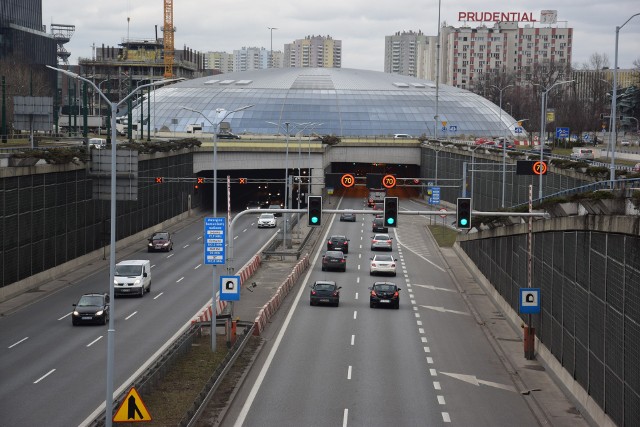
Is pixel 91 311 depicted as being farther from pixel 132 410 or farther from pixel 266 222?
pixel 266 222

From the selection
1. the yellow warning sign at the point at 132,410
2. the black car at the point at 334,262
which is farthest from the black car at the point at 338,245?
the yellow warning sign at the point at 132,410

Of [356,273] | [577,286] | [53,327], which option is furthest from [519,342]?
[356,273]

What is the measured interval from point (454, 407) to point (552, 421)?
3075mm

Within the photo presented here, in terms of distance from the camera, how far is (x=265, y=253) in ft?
245

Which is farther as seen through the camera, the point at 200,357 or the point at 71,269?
the point at 71,269

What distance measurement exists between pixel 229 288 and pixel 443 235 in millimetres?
54294

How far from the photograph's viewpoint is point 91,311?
47.2 m

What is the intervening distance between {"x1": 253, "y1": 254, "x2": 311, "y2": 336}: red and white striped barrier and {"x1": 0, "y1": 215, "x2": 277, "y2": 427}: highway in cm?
362

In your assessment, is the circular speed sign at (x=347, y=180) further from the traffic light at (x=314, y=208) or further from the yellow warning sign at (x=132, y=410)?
the yellow warning sign at (x=132, y=410)

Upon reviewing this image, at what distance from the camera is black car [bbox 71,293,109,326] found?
47.0 metres

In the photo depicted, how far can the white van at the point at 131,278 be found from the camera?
56.4 m

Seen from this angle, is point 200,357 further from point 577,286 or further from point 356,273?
point 356,273

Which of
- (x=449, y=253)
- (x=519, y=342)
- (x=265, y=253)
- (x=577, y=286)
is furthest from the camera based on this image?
(x=449, y=253)

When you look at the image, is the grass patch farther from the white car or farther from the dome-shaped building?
the dome-shaped building
